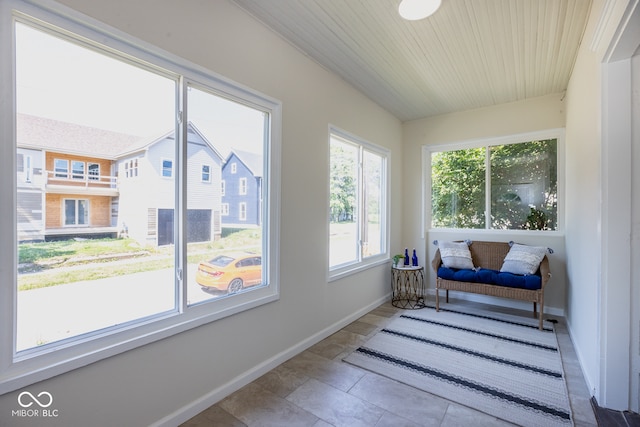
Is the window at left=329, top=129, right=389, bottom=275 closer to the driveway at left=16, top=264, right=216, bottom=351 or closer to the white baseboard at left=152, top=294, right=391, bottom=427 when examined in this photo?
the white baseboard at left=152, top=294, right=391, bottom=427

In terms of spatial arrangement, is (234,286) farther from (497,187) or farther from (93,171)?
(497,187)

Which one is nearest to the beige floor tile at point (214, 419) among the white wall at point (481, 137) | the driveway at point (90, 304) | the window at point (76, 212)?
the driveway at point (90, 304)

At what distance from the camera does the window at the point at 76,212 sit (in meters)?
1.41

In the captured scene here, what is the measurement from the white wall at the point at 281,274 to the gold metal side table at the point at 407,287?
73 centimetres

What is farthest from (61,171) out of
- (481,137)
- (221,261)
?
Result: (481,137)

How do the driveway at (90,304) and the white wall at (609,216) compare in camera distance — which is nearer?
the driveway at (90,304)

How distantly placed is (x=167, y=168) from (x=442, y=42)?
94.3 inches

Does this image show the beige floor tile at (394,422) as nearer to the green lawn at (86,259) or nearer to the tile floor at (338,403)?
the tile floor at (338,403)

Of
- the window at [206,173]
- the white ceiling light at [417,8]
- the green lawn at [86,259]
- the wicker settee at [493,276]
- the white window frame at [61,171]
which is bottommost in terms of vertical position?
the wicker settee at [493,276]

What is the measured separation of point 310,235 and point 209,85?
1.47 metres

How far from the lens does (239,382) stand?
2.09 m

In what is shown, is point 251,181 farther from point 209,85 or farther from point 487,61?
point 487,61

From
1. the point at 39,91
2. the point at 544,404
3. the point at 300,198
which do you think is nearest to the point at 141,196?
the point at 39,91

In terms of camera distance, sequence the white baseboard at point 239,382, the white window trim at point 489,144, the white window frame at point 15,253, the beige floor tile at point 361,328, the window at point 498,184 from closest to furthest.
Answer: the white window frame at point 15,253 → the white baseboard at point 239,382 → the beige floor tile at point 361,328 → the white window trim at point 489,144 → the window at point 498,184
